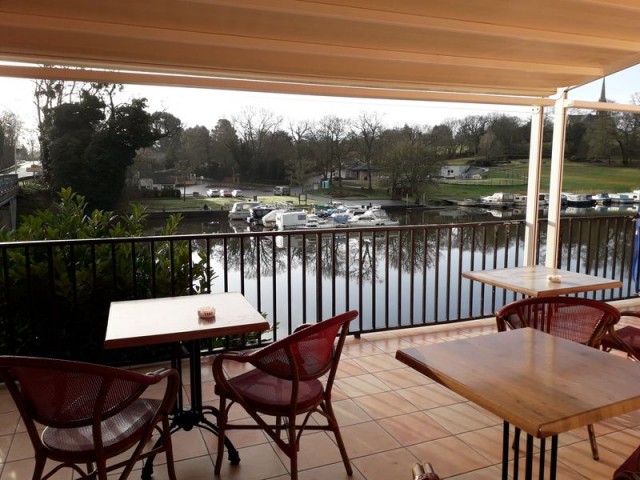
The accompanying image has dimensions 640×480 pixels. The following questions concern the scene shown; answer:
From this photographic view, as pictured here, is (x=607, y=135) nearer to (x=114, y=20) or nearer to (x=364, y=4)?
(x=364, y=4)

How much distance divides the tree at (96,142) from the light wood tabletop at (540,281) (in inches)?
161

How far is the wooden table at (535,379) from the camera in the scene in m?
1.35

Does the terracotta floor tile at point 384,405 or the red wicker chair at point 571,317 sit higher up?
the red wicker chair at point 571,317

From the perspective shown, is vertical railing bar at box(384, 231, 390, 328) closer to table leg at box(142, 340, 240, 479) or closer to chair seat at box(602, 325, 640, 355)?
chair seat at box(602, 325, 640, 355)

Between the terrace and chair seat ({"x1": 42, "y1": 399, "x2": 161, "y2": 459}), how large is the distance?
2.03 ft

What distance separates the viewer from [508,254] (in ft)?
16.7

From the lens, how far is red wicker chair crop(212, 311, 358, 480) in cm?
204

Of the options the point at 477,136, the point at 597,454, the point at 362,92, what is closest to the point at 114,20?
the point at 362,92

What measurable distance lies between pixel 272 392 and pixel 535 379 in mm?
1144

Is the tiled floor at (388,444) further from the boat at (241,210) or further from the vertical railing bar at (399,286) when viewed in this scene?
the boat at (241,210)

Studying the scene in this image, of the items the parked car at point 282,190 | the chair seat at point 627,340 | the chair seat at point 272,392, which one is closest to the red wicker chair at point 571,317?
the chair seat at point 627,340

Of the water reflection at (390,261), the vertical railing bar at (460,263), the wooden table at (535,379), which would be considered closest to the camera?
the wooden table at (535,379)

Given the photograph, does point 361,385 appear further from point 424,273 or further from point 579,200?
point 579,200

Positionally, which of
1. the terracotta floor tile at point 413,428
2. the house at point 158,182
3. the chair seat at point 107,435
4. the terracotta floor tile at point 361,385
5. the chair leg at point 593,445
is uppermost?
the house at point 158,182
